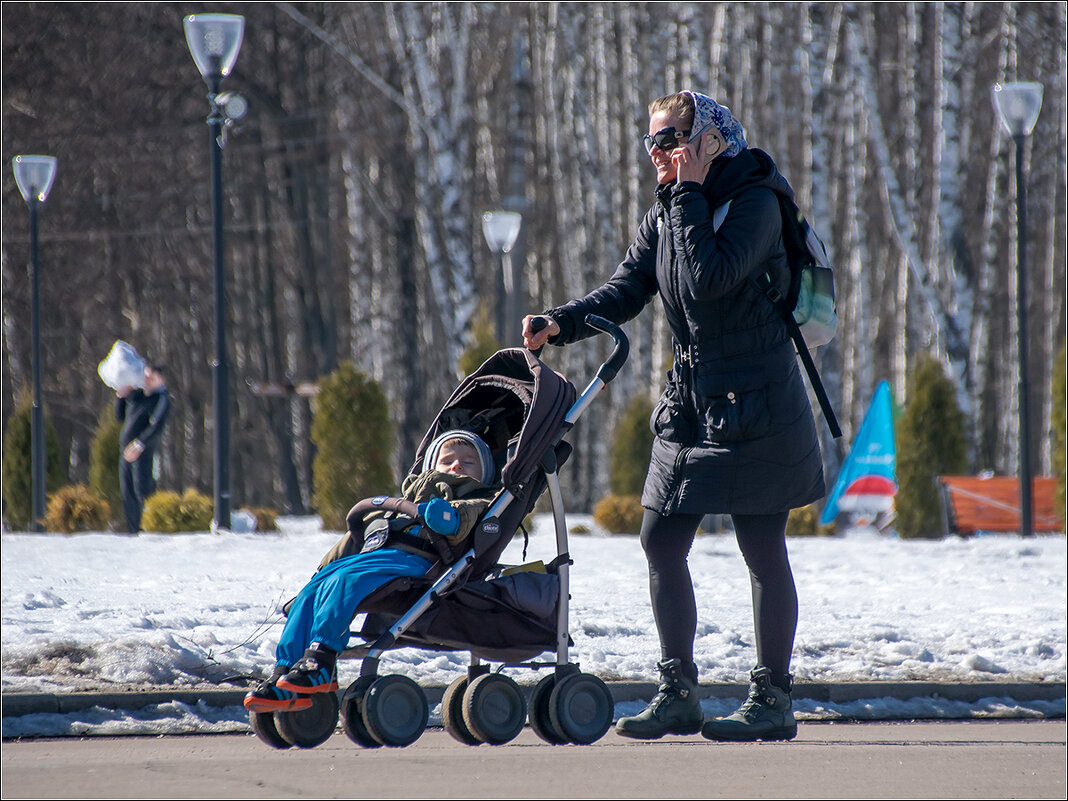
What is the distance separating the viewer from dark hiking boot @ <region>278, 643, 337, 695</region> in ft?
13.2

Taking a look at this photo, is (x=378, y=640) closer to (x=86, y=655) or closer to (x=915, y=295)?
(x=86, y=655)

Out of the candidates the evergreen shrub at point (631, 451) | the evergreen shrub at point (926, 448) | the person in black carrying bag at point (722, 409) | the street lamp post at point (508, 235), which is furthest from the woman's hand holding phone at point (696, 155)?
the street lamp post at point (508, 235)

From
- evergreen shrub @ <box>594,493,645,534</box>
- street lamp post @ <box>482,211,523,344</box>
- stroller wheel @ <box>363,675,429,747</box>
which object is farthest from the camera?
street lamp post @ <box>482,211,523,344</box>

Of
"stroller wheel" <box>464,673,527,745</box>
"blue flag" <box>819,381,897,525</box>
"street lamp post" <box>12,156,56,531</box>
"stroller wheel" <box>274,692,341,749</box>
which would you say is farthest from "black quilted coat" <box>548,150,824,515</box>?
"street lamp post" <box>12,156,56,531</box>

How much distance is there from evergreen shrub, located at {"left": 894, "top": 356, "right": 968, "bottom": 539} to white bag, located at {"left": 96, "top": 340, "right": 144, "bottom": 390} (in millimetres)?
7835

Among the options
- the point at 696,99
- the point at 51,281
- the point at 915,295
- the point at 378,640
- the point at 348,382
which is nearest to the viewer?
the point at 378,640

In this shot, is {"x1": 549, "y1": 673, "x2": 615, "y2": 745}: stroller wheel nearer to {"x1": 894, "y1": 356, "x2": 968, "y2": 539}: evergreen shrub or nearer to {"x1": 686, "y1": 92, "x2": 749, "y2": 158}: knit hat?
{"x1": 686, "y1": 92, "x2": 749, "y2": 158}: knit hat

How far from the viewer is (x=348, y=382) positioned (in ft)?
49.5

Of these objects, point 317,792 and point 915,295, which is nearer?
point 317,792

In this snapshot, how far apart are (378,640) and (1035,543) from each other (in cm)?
899

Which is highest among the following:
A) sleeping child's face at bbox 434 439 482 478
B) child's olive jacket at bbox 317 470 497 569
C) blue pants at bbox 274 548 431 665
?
sleeping child's face at bbox 434 439 482 478

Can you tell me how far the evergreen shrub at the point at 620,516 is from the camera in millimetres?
15859

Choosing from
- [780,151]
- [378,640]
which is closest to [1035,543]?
[378,640]

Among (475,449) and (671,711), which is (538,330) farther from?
(671,711)
